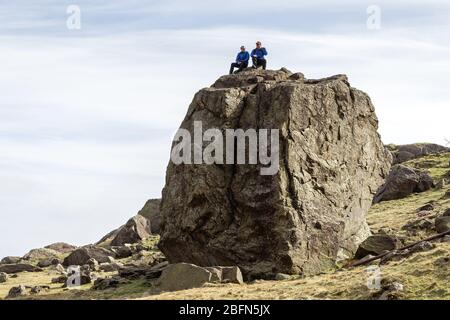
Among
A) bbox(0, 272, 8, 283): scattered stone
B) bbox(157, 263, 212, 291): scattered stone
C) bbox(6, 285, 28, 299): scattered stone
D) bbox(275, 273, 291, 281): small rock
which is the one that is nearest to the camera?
bbox(157, 263, 212, 291): scattered stone

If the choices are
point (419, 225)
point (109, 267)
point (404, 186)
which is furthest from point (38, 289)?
point (404, 186)

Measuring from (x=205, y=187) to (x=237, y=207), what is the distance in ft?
5.59

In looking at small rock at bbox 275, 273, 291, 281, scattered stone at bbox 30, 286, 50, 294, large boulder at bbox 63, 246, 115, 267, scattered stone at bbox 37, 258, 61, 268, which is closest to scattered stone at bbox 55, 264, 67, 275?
large boulder at bbox 63, 246, 115, 267

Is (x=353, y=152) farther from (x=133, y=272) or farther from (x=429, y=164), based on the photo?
(x=429, y=164)

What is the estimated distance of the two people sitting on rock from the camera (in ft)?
144

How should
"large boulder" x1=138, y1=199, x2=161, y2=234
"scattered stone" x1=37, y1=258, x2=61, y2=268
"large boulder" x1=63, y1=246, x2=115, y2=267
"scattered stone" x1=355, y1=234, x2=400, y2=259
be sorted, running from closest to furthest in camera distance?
"scattered stone" x1=355, y1=234, x2=400, y2=259 < "large boulder" x1=63, y1=246, x2=115, y2=267 < "scattered stone" x1=37, y1=258, x2=61, y2=268 < "large boulder" x1=138, y1=199, x2=161, y2=234

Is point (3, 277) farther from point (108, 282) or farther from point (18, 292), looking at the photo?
point (108, 282)

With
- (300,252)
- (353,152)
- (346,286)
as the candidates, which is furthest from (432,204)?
(346,286)

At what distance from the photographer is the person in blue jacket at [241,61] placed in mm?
44094

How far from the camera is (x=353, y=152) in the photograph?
41438 millimetres

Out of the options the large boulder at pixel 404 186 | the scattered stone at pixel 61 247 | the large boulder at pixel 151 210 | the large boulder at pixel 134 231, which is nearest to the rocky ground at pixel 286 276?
the large boulder at pixel 134 231

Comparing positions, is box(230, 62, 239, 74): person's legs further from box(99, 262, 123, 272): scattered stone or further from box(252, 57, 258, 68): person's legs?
box(99, 262, 123, 272): scattered stone

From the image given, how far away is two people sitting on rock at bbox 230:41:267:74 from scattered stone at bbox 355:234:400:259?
36.0 feet

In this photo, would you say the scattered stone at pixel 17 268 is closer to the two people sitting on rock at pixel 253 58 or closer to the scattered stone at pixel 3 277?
the scattered stone at pixel 3 277
